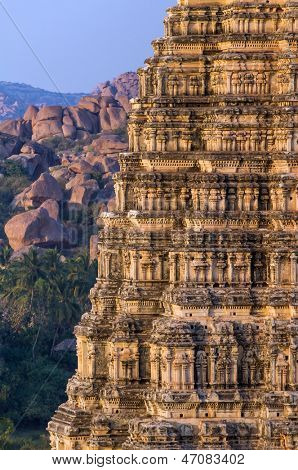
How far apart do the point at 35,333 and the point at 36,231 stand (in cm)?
1766

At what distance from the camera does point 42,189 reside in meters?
118

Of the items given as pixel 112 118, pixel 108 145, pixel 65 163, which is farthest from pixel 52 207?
pixel 112 118

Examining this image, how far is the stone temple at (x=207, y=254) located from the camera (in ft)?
188

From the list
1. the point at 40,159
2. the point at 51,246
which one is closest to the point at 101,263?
the point at 51,246

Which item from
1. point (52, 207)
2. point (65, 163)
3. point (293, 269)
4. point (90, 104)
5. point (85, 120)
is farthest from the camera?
point (90, 104)

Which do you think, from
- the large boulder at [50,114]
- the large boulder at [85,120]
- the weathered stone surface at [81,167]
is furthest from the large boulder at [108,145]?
the large boulder at [50,114]

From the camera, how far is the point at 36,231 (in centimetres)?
10838

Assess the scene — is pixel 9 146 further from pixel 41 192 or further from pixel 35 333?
pixel 35 333

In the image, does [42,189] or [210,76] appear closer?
[210,76]

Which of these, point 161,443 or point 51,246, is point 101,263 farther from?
point 51,246

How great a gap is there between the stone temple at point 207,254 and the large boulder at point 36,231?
153ft

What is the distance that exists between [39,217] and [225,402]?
51823 mm

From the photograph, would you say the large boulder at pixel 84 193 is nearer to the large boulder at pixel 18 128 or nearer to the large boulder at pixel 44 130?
the large boulder at pixel 18 128

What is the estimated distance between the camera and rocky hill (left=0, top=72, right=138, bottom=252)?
109312mm
